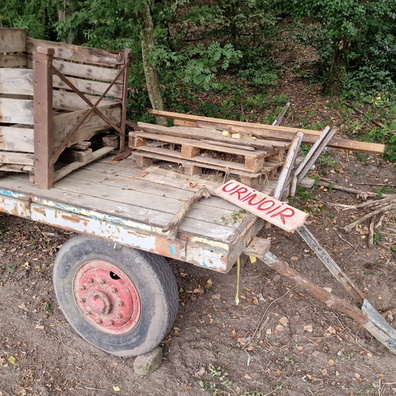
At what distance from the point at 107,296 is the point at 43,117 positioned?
1.42 meters

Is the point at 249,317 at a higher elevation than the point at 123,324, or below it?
below

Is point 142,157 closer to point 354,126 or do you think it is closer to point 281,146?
point 281,146

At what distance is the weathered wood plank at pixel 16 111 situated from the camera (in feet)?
10.5

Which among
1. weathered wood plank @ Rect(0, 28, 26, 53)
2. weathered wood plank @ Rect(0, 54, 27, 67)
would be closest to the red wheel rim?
weathered wood plank @ Rect(0, 54, 27, 67)

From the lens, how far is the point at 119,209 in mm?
2986

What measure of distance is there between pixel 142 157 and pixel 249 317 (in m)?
1.81

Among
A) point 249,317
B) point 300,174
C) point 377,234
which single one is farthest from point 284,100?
→ point 249,317

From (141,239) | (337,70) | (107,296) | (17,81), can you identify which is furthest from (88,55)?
(337,70)

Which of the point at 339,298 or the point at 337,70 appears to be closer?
the point at 339,298

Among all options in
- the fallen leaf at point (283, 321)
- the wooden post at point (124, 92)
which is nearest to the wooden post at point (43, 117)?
the wooden post at point (124, 92)

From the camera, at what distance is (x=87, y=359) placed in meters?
3.38

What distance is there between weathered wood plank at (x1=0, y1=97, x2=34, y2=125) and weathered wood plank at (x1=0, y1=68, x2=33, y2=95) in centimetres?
10

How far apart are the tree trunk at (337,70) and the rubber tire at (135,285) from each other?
26.9 feet

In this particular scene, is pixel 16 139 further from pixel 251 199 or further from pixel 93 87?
pixel 251 199
